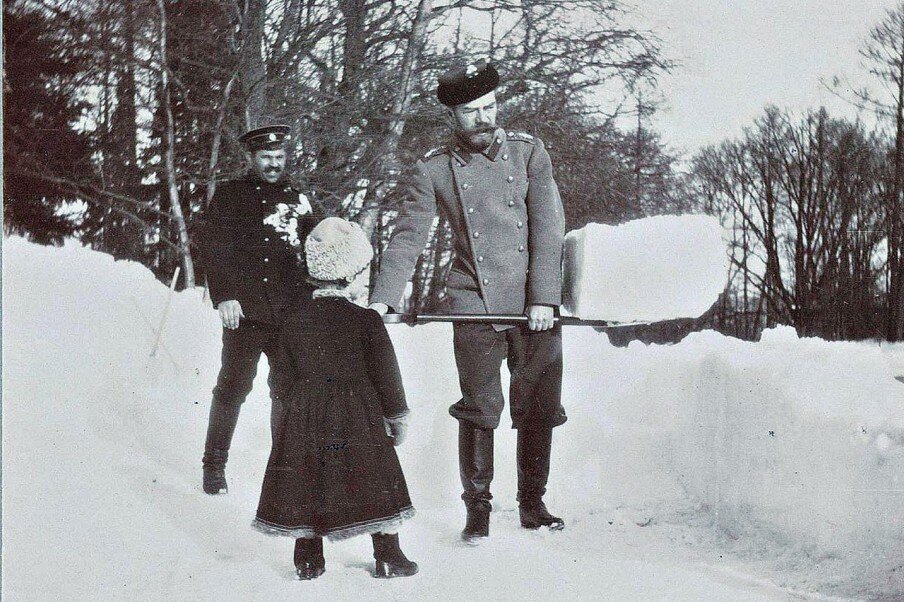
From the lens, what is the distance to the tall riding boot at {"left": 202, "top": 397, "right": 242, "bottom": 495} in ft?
11.5

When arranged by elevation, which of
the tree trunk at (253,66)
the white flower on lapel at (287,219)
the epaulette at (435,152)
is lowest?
the white flower on lapel at (287,219)

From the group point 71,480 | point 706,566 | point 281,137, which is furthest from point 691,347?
point 71,480

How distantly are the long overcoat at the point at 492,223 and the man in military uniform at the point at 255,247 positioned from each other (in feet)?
1.40

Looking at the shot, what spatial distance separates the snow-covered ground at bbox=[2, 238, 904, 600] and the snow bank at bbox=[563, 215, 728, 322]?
42 cm

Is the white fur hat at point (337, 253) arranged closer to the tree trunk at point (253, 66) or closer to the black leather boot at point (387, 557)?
the tree trunk at point (253, 66)

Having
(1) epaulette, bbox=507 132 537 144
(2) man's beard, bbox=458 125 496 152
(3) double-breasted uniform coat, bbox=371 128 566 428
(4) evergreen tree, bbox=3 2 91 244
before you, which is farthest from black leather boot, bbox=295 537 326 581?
(1) epaulette, bbox=507 132 537 144

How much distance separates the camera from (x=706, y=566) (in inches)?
136

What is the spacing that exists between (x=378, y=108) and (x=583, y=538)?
1944 mm

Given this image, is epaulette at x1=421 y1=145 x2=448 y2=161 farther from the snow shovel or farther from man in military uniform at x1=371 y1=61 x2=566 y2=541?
the snow shovel

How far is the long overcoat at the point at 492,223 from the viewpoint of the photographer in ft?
11.5

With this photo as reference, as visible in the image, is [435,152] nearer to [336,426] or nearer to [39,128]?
[336,426]

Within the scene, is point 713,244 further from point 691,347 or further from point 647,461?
point 647,461

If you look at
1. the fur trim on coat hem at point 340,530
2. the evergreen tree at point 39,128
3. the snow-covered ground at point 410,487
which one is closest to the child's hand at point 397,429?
the snow-covered ground at point 410,487

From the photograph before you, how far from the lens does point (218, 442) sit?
353cm
